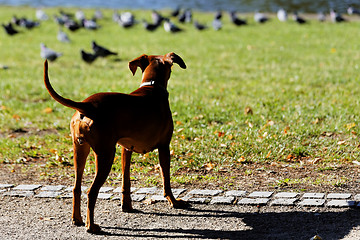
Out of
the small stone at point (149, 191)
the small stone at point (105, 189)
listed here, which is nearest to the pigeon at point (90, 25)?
the small stone at point (105, 189)

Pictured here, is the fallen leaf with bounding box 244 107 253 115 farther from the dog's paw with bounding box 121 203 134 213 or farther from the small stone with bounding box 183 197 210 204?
the dog's paw with bounding box 121 203 134 213

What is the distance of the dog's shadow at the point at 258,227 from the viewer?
14.4 feet

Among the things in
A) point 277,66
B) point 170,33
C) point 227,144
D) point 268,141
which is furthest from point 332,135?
point 170,33

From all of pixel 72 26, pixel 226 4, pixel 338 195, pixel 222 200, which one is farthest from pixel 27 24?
pixel 338 195

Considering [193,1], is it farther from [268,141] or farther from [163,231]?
[163,231]

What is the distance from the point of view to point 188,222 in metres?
4.74

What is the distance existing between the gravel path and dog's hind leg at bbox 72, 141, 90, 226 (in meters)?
0.09

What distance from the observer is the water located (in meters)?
27.5

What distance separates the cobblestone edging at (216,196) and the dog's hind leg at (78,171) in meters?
0.71

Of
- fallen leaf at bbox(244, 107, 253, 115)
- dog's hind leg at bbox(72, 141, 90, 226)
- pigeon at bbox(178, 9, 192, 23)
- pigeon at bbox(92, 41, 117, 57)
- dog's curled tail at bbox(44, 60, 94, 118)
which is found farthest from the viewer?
pigeon at bbox(178, 9, 192, 23)

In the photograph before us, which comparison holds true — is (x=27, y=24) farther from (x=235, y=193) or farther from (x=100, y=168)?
(x=100, y=168)

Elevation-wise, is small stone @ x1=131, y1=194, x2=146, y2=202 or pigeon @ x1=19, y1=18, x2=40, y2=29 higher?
pigeon @ x1=19, y1=18, x2=40, y2=29

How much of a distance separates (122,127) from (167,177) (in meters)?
0.86

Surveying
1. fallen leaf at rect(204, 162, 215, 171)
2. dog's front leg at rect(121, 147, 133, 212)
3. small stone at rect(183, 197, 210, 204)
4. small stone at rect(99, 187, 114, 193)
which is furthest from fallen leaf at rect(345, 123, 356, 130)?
dog's front leg at rect(121, 147, 133, 212)
